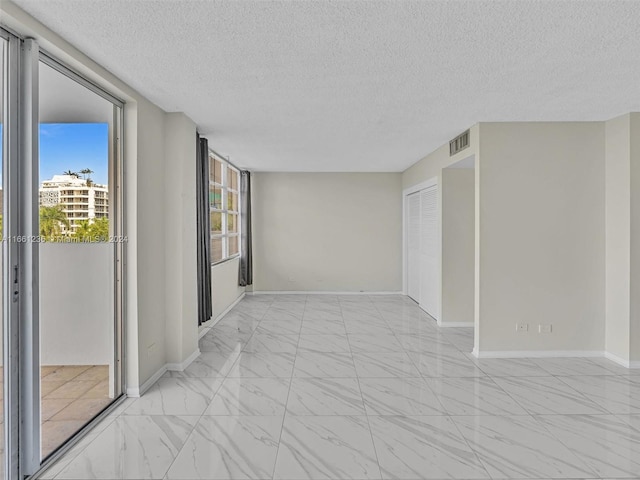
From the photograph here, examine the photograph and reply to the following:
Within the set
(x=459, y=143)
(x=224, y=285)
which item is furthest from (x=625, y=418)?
(x=224, y=285)

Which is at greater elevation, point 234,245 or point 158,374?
point 234,245

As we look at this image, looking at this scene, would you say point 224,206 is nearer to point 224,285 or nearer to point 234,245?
point 234,245

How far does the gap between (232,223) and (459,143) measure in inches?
181

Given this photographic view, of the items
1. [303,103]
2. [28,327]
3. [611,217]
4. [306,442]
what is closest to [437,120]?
[303,103]

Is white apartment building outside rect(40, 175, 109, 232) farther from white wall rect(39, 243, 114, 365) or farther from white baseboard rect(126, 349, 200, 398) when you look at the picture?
white baseboard rect(126, 349, 200, 398)

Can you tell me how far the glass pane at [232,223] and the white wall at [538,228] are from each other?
4682mm

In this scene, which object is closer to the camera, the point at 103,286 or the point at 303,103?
the point at 103,286

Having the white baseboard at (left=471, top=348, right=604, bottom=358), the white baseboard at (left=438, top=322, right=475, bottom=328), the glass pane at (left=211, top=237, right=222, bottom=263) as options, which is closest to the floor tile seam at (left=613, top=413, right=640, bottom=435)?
the white baseboard at (left=471, top=348, right=604, bottom=358)

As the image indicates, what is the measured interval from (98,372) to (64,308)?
0.69m

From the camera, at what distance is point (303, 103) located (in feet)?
11.9

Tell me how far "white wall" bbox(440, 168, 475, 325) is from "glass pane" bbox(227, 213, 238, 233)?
12.9 ft

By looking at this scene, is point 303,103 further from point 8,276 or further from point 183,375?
point 183,375

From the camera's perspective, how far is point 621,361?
4.16m

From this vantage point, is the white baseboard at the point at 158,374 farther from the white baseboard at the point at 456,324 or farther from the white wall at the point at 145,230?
the white baseboard at the point at 456,324
